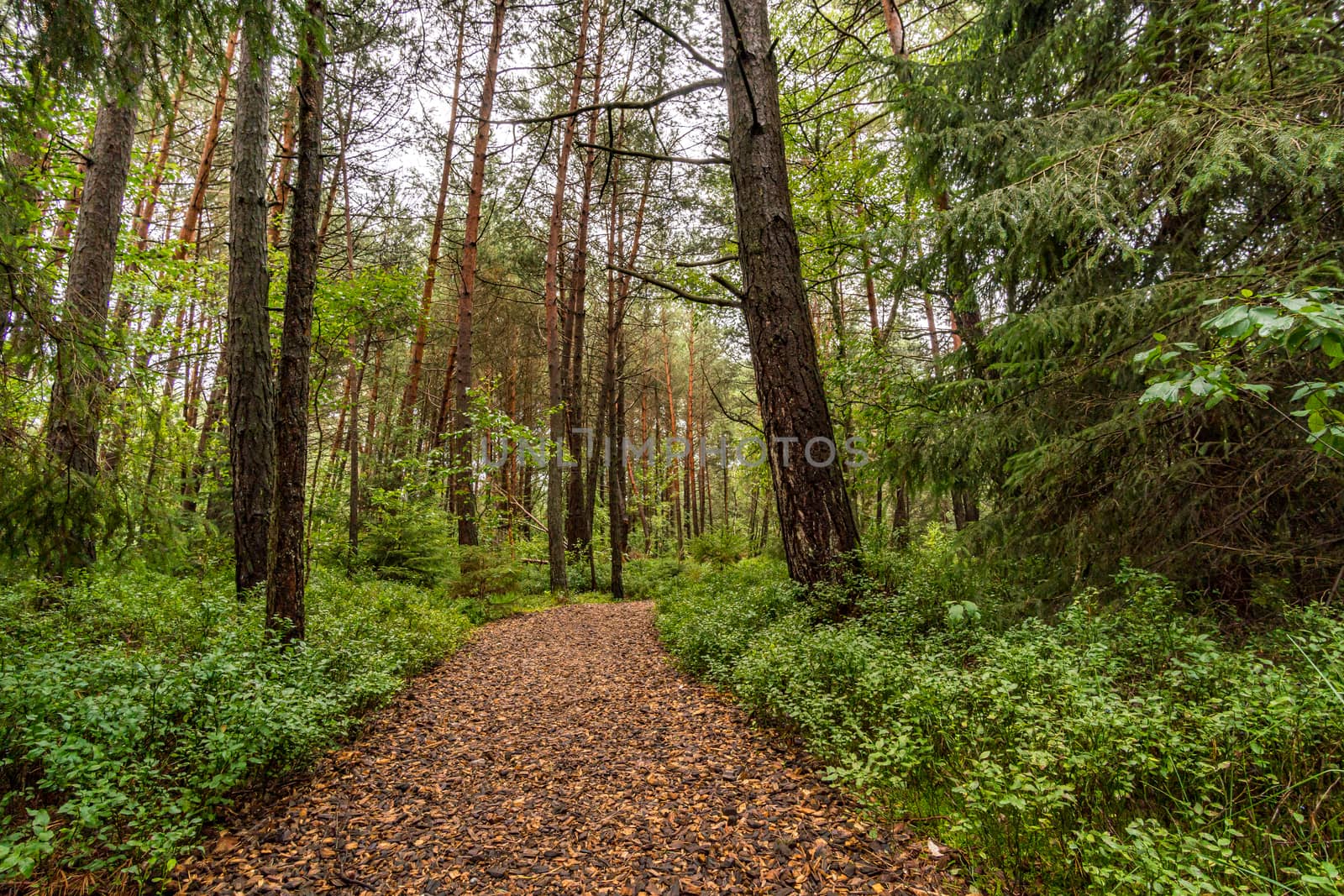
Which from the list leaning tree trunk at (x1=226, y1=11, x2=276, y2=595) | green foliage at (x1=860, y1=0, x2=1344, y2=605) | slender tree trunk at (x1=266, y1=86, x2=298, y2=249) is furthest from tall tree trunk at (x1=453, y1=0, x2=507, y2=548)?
green foliage at (x1=860, y1=0, x2=1344, y2=605)

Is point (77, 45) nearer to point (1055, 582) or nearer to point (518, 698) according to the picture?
point (518, 698)

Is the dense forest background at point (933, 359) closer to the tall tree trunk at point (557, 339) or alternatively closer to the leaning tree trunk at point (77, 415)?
the leaning tree trunk at point (77, 415)

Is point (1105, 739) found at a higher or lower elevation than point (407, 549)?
lower

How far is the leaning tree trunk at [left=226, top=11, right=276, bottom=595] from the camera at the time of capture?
5.33 metres

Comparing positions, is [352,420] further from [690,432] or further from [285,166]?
[690,432]

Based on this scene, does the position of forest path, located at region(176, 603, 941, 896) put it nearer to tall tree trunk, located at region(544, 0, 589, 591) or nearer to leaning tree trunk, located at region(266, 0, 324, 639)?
leaning tree trunk, located at region(266, 0, 324, 639)

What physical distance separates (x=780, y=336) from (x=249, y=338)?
5217 millimetres

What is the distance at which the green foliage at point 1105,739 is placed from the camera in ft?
5.84

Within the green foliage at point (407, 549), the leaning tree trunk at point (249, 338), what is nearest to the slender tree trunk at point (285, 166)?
the leaning tree trunk at point (249, 338)

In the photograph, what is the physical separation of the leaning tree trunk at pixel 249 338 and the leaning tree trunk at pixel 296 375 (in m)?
1.14

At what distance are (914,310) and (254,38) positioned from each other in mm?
14285

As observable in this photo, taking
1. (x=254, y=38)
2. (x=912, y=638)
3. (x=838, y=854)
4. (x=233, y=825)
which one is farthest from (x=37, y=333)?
(x=912, y=638)

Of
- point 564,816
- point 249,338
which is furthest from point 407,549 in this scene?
point 564,816

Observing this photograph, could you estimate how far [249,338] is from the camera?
211 inches
